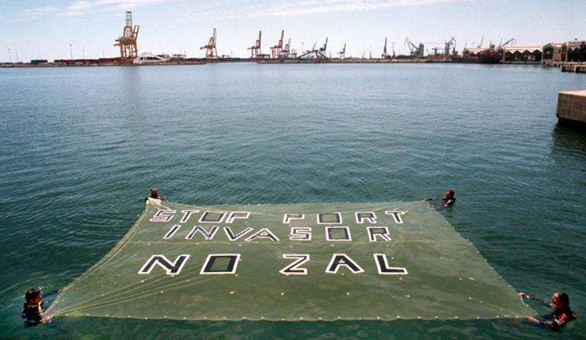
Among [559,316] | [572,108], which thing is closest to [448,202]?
[559,316]

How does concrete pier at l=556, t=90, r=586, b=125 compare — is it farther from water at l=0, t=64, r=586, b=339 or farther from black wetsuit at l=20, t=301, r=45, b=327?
black wetsuit at l=20, t=301, r=45, b=327

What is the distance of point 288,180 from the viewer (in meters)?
40.8

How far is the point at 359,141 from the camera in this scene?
58.0m

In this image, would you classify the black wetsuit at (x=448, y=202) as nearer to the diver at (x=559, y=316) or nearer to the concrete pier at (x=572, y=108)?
the diver at (x=559, y=316)

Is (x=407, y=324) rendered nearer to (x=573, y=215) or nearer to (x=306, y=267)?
(x=306, y=267)

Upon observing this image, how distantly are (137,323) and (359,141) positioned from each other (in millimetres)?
44723

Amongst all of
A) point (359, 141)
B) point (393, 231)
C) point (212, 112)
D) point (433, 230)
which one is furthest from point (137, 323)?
point (212, 112)

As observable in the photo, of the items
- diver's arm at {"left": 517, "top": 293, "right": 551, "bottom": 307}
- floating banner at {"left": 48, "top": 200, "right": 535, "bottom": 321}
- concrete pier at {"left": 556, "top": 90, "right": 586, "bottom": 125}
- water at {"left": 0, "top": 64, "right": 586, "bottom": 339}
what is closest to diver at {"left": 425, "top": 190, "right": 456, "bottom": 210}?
water at {"left": 0, "top": 64, "right": 586, "bottom": 339}

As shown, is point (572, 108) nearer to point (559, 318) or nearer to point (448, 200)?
point (448, 200)

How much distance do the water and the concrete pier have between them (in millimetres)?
2311

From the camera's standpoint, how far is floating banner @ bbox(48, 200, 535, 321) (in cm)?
1819

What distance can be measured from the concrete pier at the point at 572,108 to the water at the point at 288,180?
2311mm

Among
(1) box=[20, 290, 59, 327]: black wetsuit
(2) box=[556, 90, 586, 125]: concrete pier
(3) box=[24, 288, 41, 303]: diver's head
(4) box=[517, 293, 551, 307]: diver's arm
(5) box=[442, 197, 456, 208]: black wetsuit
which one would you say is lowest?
(4) box=[517, 293, 551, 307]: diver's arm

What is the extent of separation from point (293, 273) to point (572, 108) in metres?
66.0
